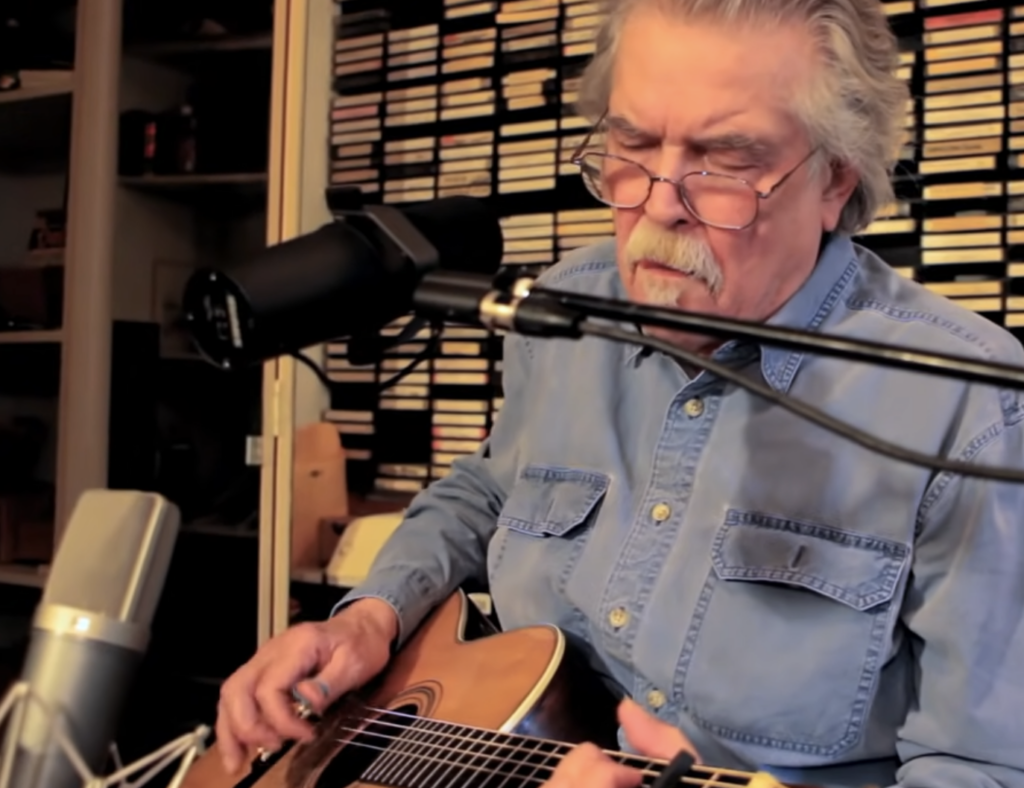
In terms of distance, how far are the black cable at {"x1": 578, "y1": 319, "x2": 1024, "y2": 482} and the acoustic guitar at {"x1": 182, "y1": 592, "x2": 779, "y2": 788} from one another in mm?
401

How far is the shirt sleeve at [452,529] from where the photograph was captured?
109 cm

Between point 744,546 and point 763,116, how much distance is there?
1.19ft

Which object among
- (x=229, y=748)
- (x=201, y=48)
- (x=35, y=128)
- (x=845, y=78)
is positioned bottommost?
(x=229, y=748)

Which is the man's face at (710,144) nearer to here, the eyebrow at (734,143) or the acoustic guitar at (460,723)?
the eyebrow at (734,143)

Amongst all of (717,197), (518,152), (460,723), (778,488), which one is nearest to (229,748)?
(460,723)

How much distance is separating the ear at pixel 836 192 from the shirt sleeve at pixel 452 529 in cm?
34

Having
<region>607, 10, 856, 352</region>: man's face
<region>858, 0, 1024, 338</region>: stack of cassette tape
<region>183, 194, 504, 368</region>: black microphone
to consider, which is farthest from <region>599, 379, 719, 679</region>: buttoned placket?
<region>858, 0, 1024, 338</region>: stack of cassette tape

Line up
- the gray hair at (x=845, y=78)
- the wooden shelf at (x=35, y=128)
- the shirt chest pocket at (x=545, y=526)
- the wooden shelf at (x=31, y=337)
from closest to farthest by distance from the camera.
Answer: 1. the gray hair at (x=845, y=78)
2. the shirt chest pocket at (x=545, y=526)
3. the wooden shelf at (x=31, y=337)
4. the wooden shelf at (x=35, y=128)

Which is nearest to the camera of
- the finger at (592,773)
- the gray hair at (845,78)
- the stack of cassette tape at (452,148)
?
the finger at (592,773)

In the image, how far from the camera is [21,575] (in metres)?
2.22

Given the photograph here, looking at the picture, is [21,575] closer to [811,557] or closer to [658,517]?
[658,517]

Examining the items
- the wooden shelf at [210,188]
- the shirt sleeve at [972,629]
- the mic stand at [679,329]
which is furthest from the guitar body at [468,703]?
the wooden shelf at [210,188]

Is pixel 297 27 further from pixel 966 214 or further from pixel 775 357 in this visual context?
pixel 775 357

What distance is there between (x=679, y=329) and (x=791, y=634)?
0.47 meters
